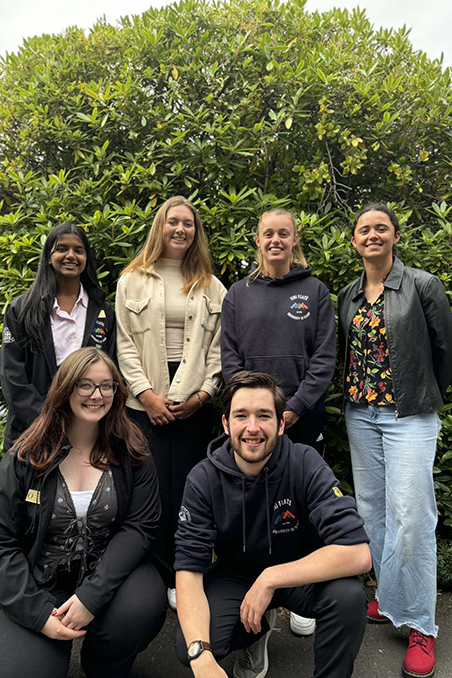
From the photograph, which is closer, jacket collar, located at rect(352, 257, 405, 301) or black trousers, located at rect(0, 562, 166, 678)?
black trousers, located at rect(0, 562, 166, 678)

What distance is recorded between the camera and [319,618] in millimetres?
2463

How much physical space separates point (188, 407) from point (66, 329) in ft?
3.10

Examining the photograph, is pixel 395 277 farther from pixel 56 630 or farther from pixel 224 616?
pixel 56 630

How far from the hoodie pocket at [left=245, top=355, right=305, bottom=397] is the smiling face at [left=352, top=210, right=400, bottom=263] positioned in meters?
0.81

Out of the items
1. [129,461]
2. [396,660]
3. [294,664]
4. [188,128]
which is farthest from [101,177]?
[396,660]

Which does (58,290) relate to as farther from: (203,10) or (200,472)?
(203,10)

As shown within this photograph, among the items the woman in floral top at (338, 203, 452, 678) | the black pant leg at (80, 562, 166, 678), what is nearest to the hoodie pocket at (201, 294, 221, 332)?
the woman in floral top at (338, 203, 452, 678)

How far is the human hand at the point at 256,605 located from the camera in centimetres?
244

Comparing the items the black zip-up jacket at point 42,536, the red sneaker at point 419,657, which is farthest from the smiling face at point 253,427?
the red sneaker at point 419,657

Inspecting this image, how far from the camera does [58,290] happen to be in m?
3.45

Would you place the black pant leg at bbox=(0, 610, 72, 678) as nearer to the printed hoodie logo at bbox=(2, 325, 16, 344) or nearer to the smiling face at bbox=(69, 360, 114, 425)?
the smiling face at bbox=(69, 360, 114, 425)

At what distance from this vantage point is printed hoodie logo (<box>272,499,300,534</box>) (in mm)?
2660

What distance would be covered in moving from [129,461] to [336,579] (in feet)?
3.97

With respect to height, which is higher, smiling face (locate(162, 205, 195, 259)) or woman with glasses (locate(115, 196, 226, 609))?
smiling face (locate(162, 205, 195, 259))
